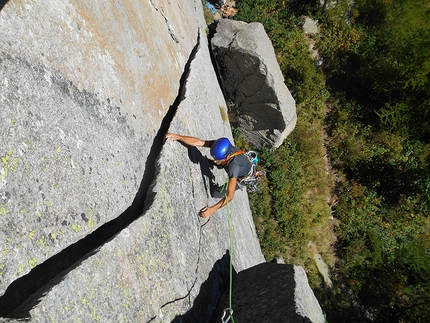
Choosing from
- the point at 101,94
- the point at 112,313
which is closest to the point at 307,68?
the point at 101,94

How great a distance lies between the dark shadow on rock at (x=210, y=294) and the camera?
510cm

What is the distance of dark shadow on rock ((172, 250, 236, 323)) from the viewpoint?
5.10m

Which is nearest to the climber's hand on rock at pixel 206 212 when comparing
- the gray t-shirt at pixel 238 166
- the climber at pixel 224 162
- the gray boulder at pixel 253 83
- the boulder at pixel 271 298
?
the climber at pixel 224 162

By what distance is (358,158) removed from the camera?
14984 millimetres

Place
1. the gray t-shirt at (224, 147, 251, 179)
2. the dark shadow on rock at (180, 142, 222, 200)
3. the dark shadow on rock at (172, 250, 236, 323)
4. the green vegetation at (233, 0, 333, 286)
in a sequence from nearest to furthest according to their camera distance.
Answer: the dark shadow on rock at (172, 250, 236, 323) → the dark shadow on rock at (180, 142, 222, 200) → the gray t-shirt at (224, 147, 251, 179) → the green vegetation at (233, 0, 333, 286)

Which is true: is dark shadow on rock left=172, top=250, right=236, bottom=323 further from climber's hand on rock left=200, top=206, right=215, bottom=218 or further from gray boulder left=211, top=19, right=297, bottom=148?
gray boulder left=211, top=19, right=297, bottom=148

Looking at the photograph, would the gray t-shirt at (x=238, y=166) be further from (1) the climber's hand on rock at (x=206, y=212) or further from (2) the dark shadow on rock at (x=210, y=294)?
(2) the dark shadow on rock at (x=210, y=294)

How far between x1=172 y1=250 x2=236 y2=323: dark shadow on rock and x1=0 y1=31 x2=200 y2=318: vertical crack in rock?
4.70 feet

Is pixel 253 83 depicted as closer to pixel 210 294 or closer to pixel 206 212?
pixel 206 212

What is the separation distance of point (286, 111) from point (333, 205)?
14.5 ft

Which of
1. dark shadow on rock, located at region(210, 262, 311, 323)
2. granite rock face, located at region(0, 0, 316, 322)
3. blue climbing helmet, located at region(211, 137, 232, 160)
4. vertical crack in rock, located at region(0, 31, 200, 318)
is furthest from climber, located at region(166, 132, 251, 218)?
dark shadow on rock, located at region(210, 262, 311, 323)

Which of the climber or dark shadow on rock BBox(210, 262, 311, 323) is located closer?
dark shadow on rock BBox(210, 262, 311, 323)

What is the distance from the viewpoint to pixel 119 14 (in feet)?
18.6

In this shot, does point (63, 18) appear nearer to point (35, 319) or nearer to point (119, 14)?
point (119, 14)
